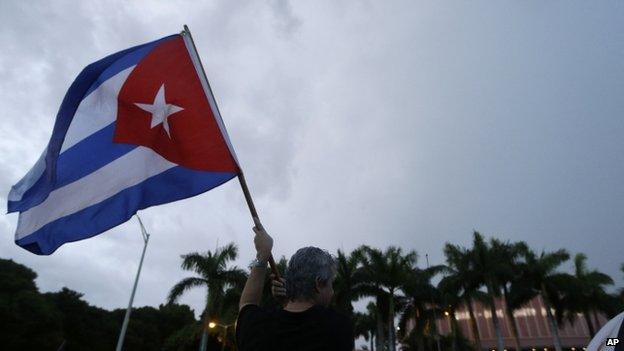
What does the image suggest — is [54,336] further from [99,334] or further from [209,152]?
[209,152]

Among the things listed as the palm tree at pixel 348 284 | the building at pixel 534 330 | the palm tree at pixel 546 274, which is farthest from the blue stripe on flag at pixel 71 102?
the building at pixel 534 330

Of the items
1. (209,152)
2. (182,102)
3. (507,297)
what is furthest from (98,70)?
(507,297)

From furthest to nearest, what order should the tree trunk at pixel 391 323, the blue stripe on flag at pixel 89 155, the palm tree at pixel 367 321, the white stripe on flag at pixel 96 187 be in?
the palm tree at pixel 367 321, the tree trunk at pixel 391 323, the blue stripe on flag at pixel 89 155, the white stripe on flag at pixel 96 187

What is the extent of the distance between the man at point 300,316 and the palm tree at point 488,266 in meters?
39.8

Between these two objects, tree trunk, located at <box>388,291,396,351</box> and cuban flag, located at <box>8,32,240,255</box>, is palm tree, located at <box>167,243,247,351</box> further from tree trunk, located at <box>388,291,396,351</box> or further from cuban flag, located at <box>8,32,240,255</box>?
cuban flag, located at <box>8,32,240,255</box>

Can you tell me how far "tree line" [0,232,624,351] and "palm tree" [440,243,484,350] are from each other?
94 millimetres

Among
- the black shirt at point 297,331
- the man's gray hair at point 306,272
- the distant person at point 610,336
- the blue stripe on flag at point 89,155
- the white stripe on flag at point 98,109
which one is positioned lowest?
the black shirt at point 297,331

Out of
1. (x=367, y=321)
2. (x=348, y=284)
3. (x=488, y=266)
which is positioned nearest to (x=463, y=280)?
(x=488, y=266)

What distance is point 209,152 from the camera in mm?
4551

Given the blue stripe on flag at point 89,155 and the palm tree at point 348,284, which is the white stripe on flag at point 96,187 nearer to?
the blue stripe on flag at point 89,155

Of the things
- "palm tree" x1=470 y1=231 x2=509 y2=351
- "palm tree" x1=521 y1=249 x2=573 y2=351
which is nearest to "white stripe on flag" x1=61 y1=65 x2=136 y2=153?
"palm tree" x1=470 y1=231 x2=509 y2=351

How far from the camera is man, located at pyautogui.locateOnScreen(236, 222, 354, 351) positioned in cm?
211

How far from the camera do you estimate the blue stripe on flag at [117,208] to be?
446 centimetres

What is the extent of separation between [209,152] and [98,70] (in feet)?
5.87
